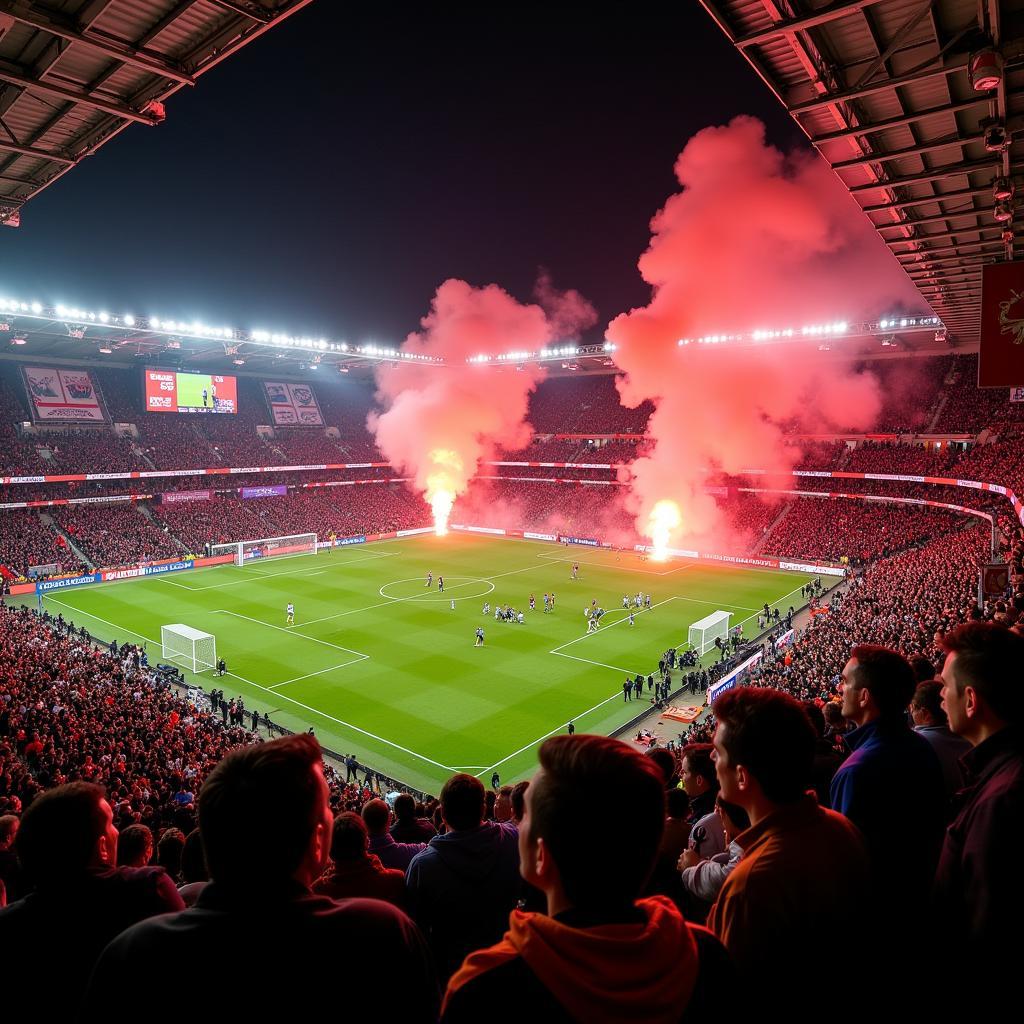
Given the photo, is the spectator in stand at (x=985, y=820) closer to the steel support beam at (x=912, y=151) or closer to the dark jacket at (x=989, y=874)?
the dark jacket at (x=989, y=874)

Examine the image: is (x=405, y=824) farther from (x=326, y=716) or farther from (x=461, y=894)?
(x=326, y=716)

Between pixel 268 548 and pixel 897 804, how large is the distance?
56.5 metres

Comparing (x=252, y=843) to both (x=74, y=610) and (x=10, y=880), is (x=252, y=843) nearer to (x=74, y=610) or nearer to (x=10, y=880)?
(x=10, y=880)

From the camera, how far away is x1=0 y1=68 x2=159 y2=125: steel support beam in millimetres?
10367

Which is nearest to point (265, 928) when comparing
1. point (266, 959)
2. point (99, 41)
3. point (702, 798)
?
point (266, 959)

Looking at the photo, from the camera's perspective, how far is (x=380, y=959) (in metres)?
1.86

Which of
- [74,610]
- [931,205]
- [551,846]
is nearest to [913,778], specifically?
[551,846]

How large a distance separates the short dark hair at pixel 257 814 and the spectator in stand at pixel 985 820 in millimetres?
2731

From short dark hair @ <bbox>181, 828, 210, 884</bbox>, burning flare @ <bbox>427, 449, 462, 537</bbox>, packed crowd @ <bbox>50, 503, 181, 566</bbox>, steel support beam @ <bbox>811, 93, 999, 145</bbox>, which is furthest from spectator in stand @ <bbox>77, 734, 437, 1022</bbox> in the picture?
burning flare @ <bbox>427, 449, 462, 537</bbox>

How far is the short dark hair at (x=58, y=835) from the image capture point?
2.77 m

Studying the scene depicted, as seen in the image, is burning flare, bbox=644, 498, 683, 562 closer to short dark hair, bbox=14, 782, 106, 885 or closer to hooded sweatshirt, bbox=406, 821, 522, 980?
hooded sweatshirt, bbox=406, 821, 522, 980

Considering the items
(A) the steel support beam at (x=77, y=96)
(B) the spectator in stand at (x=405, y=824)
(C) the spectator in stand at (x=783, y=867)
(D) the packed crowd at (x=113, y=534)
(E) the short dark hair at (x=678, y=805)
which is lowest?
(D) the packed crowd at (x=113, y=534)

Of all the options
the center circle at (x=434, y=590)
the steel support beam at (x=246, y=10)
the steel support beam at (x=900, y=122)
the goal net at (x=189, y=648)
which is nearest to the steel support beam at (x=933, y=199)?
the steel support beam at (x=900, y=122)

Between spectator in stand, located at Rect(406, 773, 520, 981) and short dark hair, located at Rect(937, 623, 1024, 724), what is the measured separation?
2.82 metres
